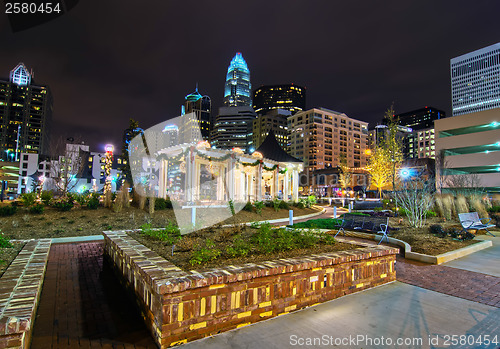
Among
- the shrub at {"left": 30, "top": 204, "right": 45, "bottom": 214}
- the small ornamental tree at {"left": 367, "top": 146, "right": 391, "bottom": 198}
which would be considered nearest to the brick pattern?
the shrub at {"left": 30, "top": 204, "right": 45, "bottom": 214}

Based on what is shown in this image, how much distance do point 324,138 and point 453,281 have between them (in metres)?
109

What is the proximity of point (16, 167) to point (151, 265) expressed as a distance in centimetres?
8416

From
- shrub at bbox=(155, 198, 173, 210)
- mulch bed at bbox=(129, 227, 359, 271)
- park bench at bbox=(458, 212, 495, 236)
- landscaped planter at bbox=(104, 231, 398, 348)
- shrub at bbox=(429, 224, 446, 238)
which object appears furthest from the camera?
shrub at bbox=(155, 198, 173, 210)

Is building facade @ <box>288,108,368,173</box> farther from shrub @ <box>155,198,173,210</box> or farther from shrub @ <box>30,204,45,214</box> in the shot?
shrub @ <box>30,204,45,214</box>

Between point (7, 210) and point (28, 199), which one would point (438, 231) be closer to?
point (28, 199)

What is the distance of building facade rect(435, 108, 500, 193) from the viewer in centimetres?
3697

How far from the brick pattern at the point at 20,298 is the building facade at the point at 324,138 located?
105 m

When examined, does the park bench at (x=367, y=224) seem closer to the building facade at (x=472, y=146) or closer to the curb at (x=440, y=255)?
the curb at (x=440, y=255)

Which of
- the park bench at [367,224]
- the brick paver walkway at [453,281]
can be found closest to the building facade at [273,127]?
the park bench at [367,224]

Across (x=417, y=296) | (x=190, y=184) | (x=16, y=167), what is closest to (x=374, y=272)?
(x=417, y=296)

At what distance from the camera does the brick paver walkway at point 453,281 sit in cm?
428

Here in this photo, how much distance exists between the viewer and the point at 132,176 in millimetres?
19875

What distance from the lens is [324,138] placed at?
109750 millimetres

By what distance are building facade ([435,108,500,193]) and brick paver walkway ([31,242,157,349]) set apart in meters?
41.4
